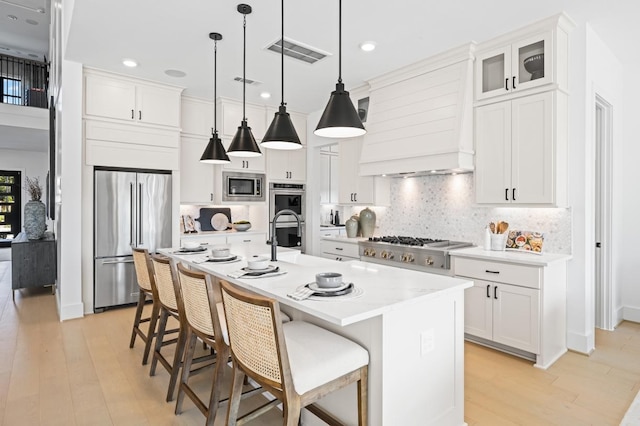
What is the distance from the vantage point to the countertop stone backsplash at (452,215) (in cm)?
341

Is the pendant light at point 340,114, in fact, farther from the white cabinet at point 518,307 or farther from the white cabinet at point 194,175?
the white cabinet at point 194,175

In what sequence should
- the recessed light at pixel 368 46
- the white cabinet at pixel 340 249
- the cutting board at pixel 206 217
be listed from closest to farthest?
1. the recessed light at pixel 368 46
2. the white cabinet at pixel 340 249
3. the cutting board at pixel 206 217

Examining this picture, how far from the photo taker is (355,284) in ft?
6.55

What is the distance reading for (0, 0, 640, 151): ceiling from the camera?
2926 mm

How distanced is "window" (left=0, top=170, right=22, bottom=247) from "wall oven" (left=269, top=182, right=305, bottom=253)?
8.78 m

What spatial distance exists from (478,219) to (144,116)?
4221 mm

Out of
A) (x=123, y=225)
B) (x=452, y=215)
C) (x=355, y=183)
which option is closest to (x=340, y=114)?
(x=452, y=215)

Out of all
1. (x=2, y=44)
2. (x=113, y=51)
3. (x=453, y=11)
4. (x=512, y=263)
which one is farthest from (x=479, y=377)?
(x=2, y=44)

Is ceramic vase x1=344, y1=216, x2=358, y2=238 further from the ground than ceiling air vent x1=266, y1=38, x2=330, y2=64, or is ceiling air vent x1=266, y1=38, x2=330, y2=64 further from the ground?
ceiling air vent x1=266, y1=38, x2=330, y2=64

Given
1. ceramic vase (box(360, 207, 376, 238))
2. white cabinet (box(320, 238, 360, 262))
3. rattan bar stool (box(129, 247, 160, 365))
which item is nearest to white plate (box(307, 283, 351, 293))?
rattan bar stool (box(129, 247, 160, 365))

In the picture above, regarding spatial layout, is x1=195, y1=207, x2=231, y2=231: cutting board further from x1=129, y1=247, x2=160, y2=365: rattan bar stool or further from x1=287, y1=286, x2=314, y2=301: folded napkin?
x1=287, y1=286, x2=314, y2=301: folded napkin

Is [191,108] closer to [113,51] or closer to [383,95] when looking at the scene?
[113,51]

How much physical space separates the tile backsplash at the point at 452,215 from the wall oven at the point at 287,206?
62.0 inches

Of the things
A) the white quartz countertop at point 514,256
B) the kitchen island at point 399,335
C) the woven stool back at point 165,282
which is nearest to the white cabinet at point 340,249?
the white quartz countertop at point 514,256
